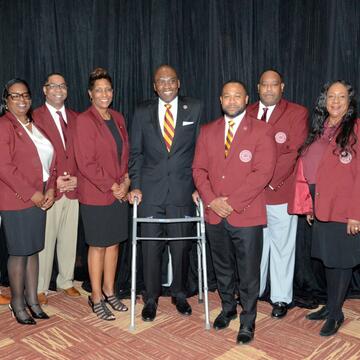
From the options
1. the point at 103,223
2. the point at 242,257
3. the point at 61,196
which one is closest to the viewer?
the point at 242,257

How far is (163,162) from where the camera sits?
10.9ft

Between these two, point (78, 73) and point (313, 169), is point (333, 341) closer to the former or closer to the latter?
point (313, 169)

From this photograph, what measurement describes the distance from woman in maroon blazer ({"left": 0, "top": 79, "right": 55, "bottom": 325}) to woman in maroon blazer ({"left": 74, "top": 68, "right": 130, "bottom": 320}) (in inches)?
10.7

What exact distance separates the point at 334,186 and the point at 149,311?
1593 millimetres

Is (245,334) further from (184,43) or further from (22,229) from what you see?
(184,43)

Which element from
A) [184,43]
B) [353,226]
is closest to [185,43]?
[184,43]

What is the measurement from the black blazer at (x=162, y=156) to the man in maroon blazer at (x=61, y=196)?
59 centimetres

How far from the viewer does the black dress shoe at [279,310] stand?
346cm

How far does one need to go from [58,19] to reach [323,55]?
2299 mm

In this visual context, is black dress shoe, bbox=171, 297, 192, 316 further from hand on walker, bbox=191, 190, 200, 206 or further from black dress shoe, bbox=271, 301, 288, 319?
hand on walker, bbox=191, 190, 200, 206

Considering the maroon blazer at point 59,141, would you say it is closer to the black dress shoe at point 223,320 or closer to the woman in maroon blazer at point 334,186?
the black dress shoe at point 223,320

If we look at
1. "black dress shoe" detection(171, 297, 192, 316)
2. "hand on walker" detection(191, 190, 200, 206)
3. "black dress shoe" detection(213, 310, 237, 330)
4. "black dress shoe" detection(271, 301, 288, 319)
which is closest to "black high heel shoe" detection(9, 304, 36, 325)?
"black dress shoe" detection(171, 297, 192, 316)

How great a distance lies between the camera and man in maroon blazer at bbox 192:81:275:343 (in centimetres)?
296

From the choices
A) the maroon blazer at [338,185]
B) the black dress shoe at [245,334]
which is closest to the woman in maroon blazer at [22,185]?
the black dress shoe at [245,334]
